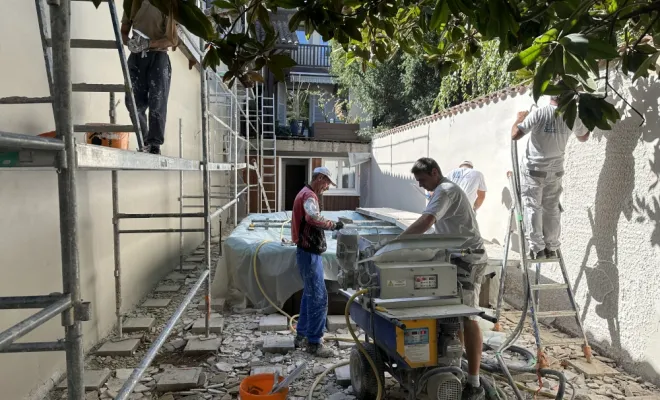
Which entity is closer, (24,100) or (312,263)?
(24,100)

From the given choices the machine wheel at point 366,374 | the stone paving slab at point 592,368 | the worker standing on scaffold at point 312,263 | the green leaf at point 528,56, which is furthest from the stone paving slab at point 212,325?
the green leaf at point 528,56

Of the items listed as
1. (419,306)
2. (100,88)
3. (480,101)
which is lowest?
(419,306)

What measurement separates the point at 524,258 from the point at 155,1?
355 centimetres

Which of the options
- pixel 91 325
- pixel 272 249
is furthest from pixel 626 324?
pixel 91 325

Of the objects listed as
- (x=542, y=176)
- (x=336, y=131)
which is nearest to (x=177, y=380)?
(x=542, y=176)

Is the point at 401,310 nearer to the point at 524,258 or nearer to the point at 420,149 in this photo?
the point at 524,258

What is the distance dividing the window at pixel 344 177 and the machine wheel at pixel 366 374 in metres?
10.9

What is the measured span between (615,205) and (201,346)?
4.01 meters

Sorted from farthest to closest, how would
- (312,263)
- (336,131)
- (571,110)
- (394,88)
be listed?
(336,131) → (394,88) → (312,263) → (571,110)

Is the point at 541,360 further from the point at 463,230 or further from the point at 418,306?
the point at 418,306

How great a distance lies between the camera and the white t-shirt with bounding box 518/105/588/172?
152 inches

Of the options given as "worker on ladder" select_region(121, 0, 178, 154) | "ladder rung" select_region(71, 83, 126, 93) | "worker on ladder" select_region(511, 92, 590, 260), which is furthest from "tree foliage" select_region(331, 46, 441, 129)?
"ladder rung" select_region(71, 83, 126, 93)

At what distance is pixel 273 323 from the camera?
184 inches

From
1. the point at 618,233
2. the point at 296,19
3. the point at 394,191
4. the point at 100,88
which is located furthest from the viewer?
the point at 394,191
